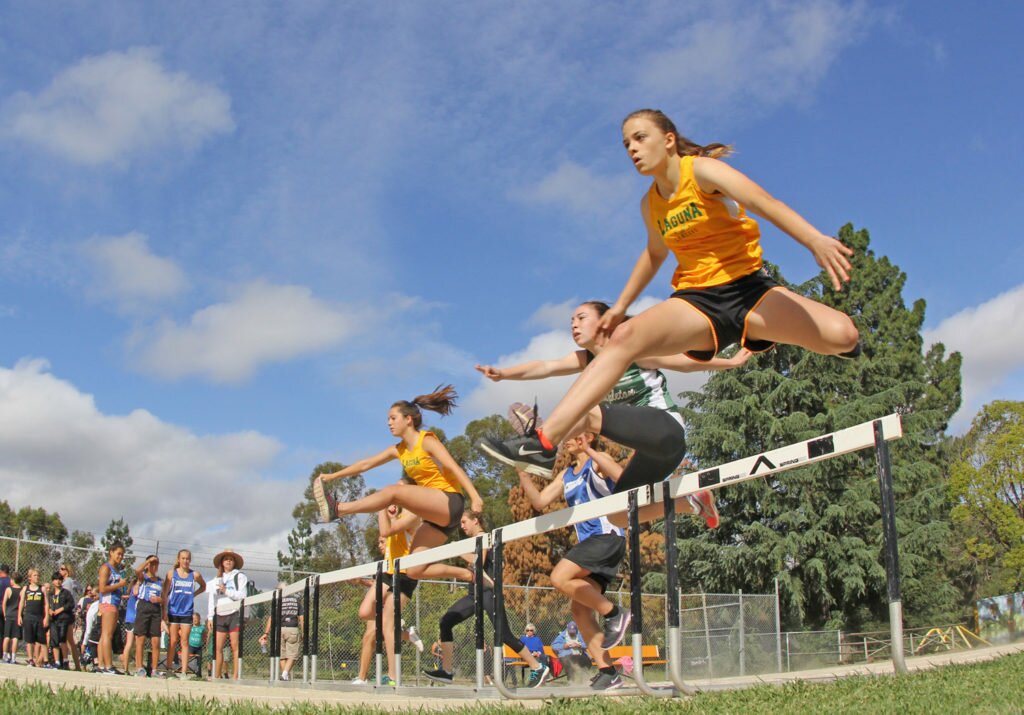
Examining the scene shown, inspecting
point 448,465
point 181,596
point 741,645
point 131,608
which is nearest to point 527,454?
point 448,465

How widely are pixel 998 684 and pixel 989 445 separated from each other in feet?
117

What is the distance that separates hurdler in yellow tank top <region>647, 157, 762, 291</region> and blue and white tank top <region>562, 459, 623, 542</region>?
2.30 meters

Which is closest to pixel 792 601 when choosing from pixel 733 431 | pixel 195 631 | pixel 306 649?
pixel 733 431

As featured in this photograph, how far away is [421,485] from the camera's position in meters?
7.86

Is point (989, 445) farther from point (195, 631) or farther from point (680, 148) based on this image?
point (680, 148)

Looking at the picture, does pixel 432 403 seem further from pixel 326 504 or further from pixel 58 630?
pixel 58 630

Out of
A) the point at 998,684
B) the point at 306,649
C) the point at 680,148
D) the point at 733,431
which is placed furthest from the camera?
the point at 733,431

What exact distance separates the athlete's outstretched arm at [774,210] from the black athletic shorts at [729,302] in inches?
16.4

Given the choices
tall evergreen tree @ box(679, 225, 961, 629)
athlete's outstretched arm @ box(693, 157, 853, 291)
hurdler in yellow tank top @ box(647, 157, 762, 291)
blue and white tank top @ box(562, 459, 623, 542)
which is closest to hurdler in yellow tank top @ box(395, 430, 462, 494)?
blue and white tank top @ box(562, 459, 623, 542)

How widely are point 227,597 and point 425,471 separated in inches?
236

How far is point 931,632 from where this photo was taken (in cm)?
2808

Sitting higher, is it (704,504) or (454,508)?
(454,508)

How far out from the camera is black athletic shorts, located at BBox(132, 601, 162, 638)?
38.0 feet

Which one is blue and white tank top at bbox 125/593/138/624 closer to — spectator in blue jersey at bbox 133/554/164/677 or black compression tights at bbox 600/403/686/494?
spectator in blue jersey at bbox 133/554/164/677
